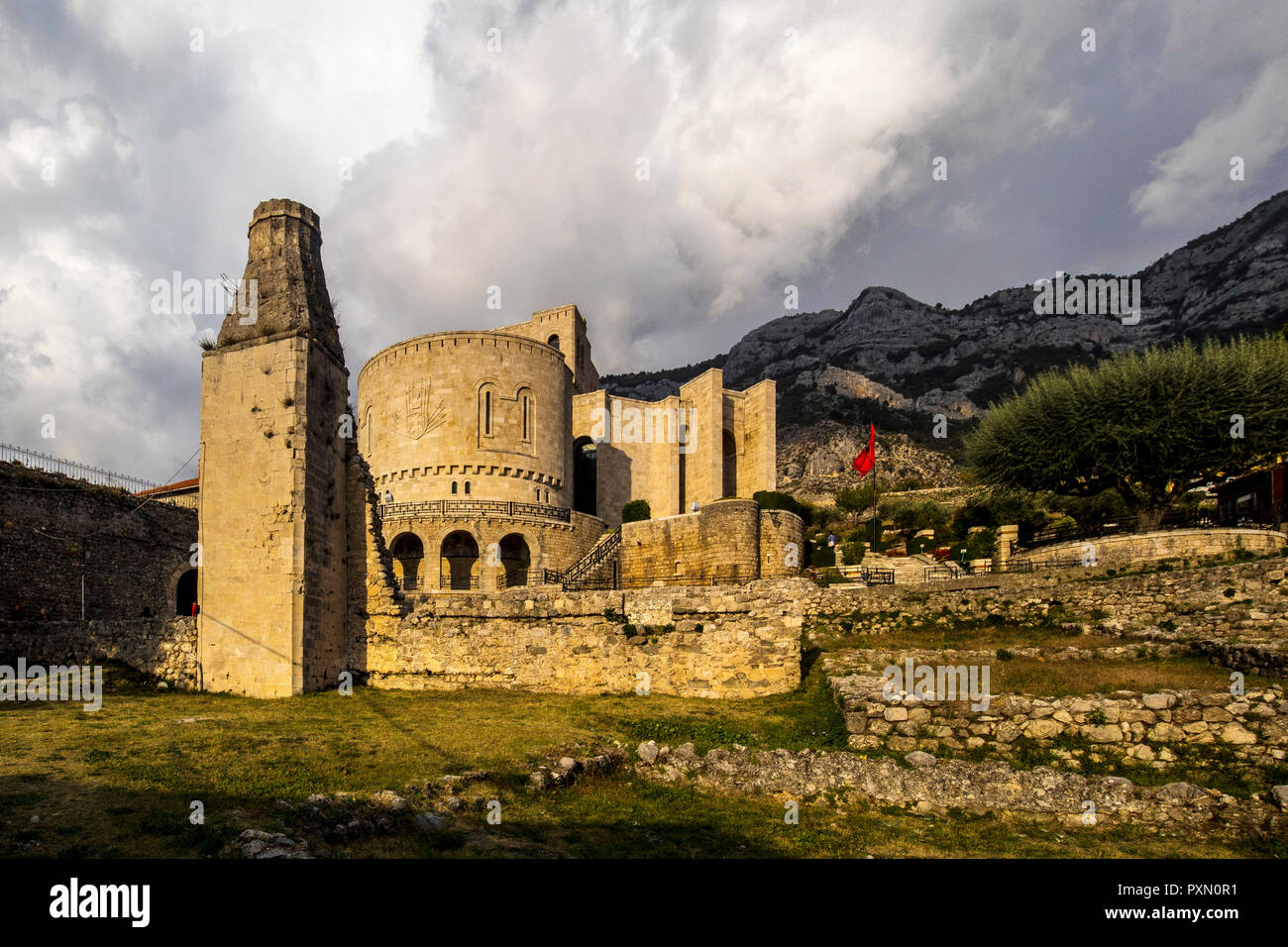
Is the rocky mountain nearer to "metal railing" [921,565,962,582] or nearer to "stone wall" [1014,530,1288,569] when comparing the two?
"metal railing" [921,565,962,582]

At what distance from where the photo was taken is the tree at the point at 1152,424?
25.2m

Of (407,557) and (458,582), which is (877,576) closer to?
(458,582)

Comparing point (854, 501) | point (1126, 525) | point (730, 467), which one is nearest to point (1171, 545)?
point (1126, 525)

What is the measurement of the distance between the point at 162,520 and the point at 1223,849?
29.6 m

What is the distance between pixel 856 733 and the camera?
377 inches

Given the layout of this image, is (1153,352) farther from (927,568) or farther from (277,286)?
(277,286)

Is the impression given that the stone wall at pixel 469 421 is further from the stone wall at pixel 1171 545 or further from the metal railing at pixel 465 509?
the stone wall at pixel 1171 545

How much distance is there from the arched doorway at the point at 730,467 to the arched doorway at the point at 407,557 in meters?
22.1

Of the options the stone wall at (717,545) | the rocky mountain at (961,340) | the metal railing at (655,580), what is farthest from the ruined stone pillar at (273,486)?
the rocky mountain at (961,340)

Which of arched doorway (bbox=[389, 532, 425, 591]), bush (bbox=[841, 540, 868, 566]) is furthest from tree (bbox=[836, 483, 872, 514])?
arched doorway (bbox=[389, 532, 425, 591])

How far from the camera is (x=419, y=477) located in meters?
37.2

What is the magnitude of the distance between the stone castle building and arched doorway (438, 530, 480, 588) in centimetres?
8

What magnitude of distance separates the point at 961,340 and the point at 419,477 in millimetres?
112729
